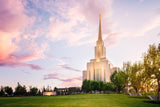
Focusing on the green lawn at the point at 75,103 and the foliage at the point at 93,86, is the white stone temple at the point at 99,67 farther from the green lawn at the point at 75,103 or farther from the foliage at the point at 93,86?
the green lawn at the point at 75,103

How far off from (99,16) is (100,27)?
16604mm

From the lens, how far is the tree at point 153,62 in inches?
845

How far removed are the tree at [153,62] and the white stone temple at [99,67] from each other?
132335 millimetres

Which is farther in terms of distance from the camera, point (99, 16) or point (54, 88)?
point (99, 16)

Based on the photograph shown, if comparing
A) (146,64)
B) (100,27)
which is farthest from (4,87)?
(100,27)

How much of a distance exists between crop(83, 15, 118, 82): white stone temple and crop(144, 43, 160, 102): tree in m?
132

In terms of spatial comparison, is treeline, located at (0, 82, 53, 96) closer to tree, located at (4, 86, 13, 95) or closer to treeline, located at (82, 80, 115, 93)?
tree, located at (4, 86, 13, 95)

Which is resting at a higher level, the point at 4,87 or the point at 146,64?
→ the point at 146,64

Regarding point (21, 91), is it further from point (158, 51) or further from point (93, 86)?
point (158, 51)

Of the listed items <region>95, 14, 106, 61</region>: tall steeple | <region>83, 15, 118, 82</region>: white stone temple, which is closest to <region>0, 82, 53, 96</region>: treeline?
<region>83, 15, 118, 82</region>: white stone temple

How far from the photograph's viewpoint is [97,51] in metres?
175

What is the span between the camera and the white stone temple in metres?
154

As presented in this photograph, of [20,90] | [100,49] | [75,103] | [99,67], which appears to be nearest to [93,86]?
[20,90]

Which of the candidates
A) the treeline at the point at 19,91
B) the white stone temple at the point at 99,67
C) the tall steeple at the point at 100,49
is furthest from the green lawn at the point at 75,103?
the tall steeple at the point at 100,49
